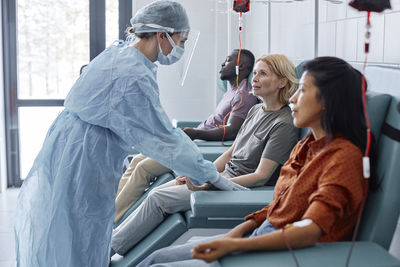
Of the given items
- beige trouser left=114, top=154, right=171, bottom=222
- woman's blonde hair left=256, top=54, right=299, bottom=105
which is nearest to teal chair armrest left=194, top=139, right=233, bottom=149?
beige trouser left=114, top=154, right=171, bottom=222

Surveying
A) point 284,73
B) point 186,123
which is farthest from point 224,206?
point 186,123

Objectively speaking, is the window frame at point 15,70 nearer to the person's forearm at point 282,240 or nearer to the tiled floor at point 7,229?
the tiled floor at point 7,229

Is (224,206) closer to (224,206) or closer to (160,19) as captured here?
(224,206)

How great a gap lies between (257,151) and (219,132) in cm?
102

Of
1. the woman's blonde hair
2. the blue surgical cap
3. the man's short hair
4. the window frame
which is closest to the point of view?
the blue surgical cap

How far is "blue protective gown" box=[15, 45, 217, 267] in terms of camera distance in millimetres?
2150

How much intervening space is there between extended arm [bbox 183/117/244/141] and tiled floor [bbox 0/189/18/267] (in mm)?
1289

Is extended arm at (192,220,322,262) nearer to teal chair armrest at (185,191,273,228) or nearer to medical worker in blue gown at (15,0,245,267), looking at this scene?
teal chair armrest at (185,191,273,228)

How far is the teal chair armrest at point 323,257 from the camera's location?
50.1 inches

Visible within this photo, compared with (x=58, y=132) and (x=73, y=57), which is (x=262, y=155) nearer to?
(x=58, y=132)

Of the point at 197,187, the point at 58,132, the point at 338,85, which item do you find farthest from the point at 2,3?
the point at 338,85

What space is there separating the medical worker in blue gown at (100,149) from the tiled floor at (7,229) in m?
0.91

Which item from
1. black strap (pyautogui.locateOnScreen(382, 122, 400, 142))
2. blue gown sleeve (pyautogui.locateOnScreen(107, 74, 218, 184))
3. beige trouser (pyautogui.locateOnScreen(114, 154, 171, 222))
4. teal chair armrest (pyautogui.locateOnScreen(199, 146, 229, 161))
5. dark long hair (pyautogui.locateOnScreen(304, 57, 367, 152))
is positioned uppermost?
dark long hair (pyautogui.locateOnScreen(304, 57, 367, 152))

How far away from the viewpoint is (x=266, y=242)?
1357mm
